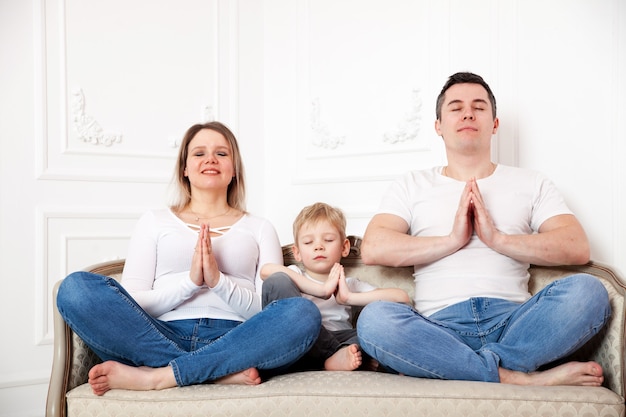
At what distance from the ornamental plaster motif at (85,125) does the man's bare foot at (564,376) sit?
2.03 metres

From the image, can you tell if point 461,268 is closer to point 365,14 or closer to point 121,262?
point 121,262

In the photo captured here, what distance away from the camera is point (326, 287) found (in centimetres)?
204

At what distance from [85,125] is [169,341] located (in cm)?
139

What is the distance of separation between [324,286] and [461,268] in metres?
0.45

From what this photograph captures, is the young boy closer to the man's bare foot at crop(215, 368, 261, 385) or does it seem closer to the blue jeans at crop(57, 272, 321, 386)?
the blue jeans at crop(57, 272, 321, 386)

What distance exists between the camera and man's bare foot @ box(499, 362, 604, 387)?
1697mm

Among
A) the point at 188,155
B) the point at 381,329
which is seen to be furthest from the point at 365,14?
the point at 381,329

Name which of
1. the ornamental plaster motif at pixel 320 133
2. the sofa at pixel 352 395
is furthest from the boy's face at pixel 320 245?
the ornamental plaster motif at pixel 320 133

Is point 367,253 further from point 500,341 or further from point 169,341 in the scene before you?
point 169,341

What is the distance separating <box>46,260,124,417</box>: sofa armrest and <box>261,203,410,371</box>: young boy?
0.57 m

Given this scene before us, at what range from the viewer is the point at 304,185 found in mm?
3170

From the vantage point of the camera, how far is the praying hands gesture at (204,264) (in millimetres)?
1956

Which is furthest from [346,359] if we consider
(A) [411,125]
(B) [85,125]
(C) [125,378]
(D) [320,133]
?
(B) [85,125]

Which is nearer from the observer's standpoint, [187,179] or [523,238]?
[523,238]
